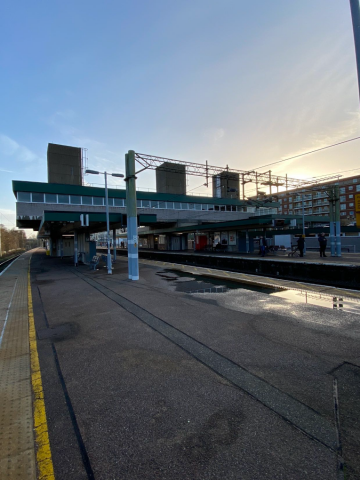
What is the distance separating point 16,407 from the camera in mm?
3070

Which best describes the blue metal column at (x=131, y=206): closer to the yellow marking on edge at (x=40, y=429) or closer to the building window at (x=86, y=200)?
the yellow marking on edge at (x=40, y=429)

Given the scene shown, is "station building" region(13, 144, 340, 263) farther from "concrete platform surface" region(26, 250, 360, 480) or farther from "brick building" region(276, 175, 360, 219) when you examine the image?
"brick building" region(276, 175, 360, 219)

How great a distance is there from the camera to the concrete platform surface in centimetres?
222

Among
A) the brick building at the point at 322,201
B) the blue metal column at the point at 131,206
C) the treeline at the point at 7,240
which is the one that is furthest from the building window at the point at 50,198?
the brick building at the point at 322,201

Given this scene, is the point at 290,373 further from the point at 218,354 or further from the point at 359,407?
the point at 218,354

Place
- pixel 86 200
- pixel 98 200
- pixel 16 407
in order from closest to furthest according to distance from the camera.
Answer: pixel 16 407, pixel 86 200, pixel 98 200

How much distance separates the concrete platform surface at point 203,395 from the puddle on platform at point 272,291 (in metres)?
1.17

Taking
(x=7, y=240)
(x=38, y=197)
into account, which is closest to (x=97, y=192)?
(x=38, y=197)

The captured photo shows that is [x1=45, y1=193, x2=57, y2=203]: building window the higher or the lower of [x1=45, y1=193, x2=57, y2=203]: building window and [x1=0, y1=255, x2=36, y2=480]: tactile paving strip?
the higher

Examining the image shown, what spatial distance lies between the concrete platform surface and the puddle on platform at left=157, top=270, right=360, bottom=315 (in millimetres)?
1166

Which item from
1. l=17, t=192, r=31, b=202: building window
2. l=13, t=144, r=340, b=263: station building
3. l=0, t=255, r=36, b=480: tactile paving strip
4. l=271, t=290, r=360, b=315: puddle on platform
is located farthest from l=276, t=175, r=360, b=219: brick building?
l=0, t=255, r=36, b=480: tactile paving strip

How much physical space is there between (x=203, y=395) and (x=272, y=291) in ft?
23.2

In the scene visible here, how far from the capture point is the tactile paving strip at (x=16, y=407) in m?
2.24

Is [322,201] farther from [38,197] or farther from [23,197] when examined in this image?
[23,197]
